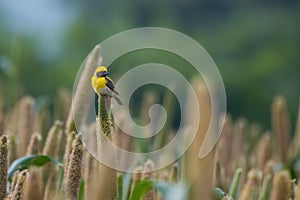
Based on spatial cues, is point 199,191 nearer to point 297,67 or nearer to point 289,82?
point 289,82

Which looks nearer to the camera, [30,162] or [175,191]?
[175,191]

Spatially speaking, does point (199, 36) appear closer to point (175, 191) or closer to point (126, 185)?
point (126, 185)

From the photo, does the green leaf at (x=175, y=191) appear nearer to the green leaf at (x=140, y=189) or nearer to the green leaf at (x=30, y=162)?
the green leaf at (x=140, y=189)

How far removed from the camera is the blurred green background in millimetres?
4812

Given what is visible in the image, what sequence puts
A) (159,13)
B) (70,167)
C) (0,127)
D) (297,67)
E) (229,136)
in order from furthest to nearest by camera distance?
(159,13), (297,67), (229,136), (0,127), (70,167)

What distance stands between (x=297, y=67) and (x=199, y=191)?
5.15 metres

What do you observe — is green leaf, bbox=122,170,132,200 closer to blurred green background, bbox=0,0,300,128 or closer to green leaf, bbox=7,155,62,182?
green leaf, bbox=7,155,62,182

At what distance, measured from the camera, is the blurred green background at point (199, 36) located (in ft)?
15.8

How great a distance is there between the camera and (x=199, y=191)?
392 millimetres

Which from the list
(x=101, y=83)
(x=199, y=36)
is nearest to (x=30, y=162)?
(x=101, y=83)

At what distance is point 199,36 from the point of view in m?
5.86

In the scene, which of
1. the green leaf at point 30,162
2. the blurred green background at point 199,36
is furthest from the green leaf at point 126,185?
the blurred green background at point 199,36

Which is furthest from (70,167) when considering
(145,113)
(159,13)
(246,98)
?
(159,13)

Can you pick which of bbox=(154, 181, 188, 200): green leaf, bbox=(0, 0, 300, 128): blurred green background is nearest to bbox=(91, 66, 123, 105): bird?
bbox=(154, 181, 188, 200): green leaf
